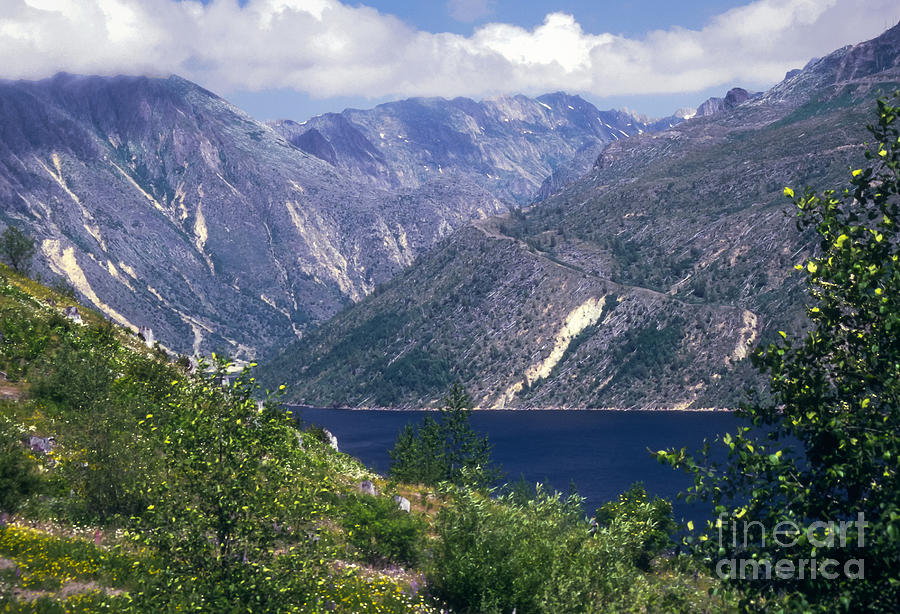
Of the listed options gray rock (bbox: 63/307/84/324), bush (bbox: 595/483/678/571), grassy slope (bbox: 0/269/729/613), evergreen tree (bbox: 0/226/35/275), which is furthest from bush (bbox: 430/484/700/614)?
evergreen tree (bbox: 0/226/35/275)

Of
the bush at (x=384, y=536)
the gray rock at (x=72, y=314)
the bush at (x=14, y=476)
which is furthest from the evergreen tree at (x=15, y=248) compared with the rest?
the bush at (x=384, y=536)

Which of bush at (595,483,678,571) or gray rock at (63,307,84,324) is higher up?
gray rock at (63,307,84,324)

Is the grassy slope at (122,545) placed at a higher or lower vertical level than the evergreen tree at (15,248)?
lower

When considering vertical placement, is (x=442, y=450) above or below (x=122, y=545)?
above

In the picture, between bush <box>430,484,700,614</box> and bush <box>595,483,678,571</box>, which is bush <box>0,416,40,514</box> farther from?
bush <box>595,483,678,571</box>

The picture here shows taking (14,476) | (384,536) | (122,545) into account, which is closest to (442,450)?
(384,536)

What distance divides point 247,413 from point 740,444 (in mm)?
12795

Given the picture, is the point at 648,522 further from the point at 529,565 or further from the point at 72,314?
the point at 72,314

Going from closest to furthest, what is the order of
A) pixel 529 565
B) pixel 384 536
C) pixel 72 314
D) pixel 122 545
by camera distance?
pixel 122 545, pixel 529 565, pixel 384 536, pixel 72 314

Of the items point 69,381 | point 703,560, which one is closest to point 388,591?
point 703,560

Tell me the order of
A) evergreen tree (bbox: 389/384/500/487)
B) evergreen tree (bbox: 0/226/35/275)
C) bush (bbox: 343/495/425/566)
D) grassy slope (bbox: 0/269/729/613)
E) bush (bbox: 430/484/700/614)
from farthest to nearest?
evergreen tree (bbox: 389/384/500/487), evergreen tree (bbox: 0/226/35/275), bush (bbox: 343/495/425/566), bush (bbox: 430/484/700/614), grassy slope (bbox: 0/269/729/613)

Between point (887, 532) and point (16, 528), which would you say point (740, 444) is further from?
point (16, 528)

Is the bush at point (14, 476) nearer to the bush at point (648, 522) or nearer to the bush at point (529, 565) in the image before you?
the bush at point (529, 565)

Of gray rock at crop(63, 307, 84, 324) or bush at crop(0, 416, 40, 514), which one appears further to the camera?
gray rock at crop(63, 307, 84, 324)
